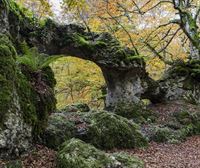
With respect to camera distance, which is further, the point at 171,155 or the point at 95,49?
the point at 95,49

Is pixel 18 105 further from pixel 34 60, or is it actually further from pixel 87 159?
pixel 87 159

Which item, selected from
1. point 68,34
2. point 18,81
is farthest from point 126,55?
point 18,81

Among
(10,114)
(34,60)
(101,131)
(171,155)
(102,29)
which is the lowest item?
(171,155)

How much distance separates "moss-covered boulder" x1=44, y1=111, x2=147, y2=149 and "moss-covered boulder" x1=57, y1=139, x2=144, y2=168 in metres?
1.63

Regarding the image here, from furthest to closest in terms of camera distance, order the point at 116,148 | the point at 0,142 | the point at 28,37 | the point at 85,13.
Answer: the point at 85,13 < the point at 28,37 < the point at 116,148 < the point at 0,142

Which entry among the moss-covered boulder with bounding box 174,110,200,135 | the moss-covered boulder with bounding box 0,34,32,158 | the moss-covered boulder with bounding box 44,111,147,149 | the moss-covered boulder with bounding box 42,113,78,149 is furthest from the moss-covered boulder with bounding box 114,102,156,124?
the moss-covered boulder with bounding box 0,34,32,158

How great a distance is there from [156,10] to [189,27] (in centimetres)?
660

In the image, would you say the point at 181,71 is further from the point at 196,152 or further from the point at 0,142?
the point at 0,142

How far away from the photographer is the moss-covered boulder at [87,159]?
6.07 metres

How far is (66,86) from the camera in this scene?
751 inches

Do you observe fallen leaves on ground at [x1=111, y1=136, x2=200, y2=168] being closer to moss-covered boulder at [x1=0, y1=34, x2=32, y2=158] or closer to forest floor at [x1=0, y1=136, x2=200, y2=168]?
forest floor at [x1=0, y1=136, x2=200, y2=168]

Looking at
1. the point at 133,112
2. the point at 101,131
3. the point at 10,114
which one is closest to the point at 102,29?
the point at 133,112

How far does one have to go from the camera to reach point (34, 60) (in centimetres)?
749

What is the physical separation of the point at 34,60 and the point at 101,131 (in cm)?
280
